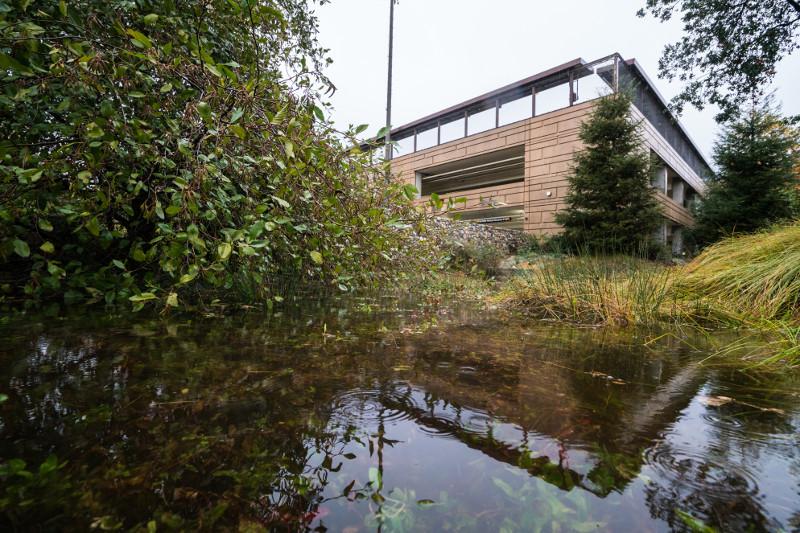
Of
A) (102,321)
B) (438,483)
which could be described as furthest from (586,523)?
(102,321)

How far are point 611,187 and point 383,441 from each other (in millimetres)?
11713

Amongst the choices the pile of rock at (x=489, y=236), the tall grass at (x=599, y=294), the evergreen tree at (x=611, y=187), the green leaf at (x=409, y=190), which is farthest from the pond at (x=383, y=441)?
the evergreen tree at (x=611, y=187)

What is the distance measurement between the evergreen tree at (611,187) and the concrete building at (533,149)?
896 millimetres

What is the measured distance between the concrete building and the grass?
20.3ft

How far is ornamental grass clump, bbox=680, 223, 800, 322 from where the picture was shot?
9.43ft

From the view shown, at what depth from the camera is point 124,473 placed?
79cm

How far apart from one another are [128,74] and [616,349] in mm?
3308

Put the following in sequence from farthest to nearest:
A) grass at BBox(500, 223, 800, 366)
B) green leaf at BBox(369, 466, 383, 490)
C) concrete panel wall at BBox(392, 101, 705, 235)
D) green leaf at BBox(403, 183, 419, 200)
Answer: concrete panel wall at BBox(392, 101, 705, 235)
grass at BBox(500, 223, 800, 366)
green leaf at BBox(403, 183, 419, 200)
green leaf at BBox(369, 466, 383, 490)

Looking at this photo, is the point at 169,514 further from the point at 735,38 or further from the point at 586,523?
the point at 735,38

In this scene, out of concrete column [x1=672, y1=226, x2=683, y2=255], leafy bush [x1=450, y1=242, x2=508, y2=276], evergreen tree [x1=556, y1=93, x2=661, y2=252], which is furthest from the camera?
concrete column [x1=672, y1=226, x2=683, y2=255]

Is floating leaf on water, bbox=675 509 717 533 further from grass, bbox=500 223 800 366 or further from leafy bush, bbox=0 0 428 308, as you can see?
grass, bbox=500 223 800 366

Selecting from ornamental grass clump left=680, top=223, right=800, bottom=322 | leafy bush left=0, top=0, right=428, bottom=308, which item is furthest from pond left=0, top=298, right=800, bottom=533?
ornamental grass clump left=680, top=223, right=800, bottom=322

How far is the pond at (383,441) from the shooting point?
2.32 feet

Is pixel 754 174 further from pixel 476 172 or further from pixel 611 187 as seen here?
pixel 476 172
